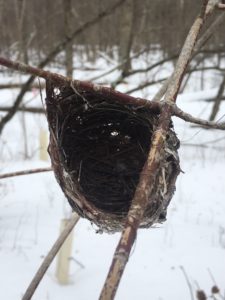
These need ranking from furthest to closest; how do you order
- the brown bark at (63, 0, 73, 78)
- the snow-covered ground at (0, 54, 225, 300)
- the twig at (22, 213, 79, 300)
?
the brown bark at (63, 0, 73, 78)
the snow-covered ground at (0, 54, 225, 300)
the twig at (22, 213, 79, 300)

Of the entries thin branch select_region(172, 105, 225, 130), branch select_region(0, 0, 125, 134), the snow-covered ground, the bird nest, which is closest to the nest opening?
the bird nest

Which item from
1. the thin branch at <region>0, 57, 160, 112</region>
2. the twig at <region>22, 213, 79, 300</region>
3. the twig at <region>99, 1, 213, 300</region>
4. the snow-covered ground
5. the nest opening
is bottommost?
the snow-covered ground

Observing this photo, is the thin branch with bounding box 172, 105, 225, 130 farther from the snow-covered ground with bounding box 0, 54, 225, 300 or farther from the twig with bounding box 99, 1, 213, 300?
the snow-covered ground with bounding box 0, 54, 225, 300

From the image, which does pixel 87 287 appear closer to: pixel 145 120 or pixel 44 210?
pixel 44 210

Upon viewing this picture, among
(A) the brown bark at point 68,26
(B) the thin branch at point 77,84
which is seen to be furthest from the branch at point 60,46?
(B) the thin branch at point 77,84

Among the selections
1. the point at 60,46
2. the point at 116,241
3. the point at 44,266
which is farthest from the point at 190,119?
the point at 116,241

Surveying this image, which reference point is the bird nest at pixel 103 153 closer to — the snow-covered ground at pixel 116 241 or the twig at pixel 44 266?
the twig at pixel 44 266

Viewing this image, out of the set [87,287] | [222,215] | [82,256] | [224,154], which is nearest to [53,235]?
[82,256]
